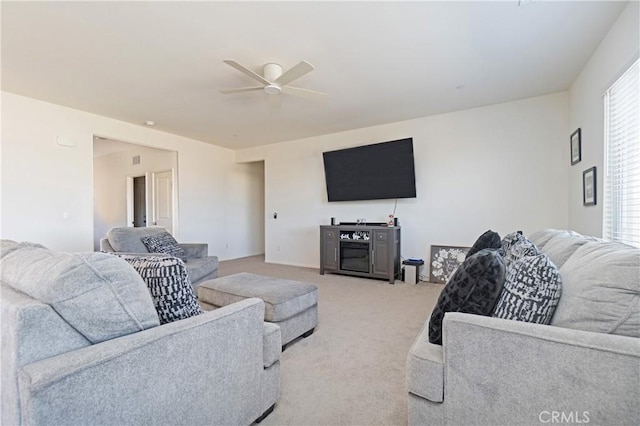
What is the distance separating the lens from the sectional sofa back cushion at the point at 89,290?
0.91m

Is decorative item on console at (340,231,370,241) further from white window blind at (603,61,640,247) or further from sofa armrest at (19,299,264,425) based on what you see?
sofa armrest at (19,299,264,425)

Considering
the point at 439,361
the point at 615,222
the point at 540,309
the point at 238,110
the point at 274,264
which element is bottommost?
the point at 274,264

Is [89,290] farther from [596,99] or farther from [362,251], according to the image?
[362,251]

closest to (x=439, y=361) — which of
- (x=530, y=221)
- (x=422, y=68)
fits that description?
(x=422, y=68)

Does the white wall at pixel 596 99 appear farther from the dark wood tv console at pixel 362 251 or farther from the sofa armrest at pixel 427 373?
the sofa armrest at pixel 427 373

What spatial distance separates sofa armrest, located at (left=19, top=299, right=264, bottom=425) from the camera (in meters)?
0.79

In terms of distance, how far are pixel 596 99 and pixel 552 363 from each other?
2957 mm

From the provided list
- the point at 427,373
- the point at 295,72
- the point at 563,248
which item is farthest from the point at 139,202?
the point at 563,248

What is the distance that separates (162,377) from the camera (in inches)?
40.3

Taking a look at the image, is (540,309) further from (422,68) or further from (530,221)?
(530,221)

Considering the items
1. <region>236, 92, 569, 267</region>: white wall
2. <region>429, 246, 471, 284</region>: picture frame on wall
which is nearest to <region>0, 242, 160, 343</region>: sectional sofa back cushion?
<region>429, 246, 471, 284</region>: picture frame on wall

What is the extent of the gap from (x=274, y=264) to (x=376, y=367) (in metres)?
4.34

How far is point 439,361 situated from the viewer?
1176 mm

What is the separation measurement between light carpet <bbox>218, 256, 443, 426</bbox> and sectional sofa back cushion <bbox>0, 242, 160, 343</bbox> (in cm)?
93
